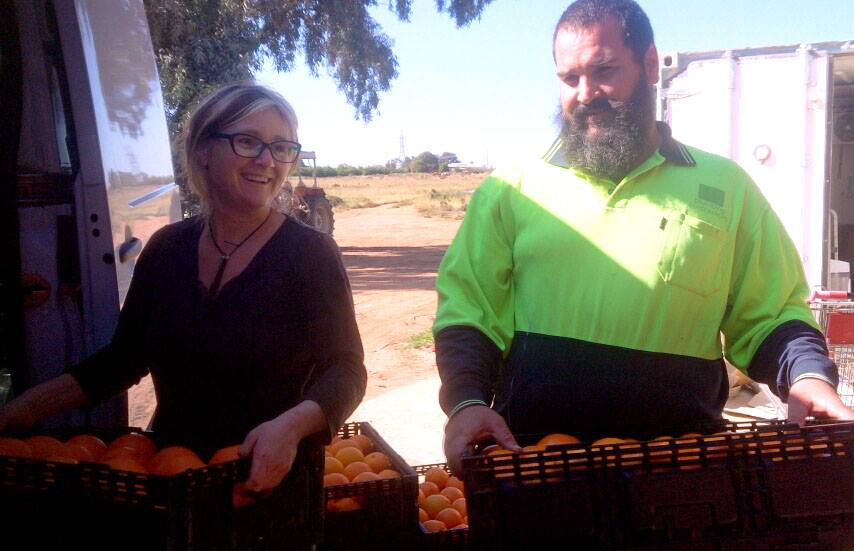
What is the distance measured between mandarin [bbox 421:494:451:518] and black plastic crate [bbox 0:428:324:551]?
1263 mm

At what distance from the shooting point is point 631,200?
239 centimetres

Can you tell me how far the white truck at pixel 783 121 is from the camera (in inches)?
264

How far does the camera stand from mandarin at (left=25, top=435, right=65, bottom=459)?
196cm

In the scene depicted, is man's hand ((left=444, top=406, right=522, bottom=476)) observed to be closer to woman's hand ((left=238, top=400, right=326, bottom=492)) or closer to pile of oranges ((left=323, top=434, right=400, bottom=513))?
woman's hand ((left=238, top=400, right=326, bottom=492))

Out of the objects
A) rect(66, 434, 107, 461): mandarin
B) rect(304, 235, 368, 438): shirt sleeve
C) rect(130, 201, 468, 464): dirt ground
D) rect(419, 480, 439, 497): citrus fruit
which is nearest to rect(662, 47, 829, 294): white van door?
rect(130, 201, 468, 464): dirt ground

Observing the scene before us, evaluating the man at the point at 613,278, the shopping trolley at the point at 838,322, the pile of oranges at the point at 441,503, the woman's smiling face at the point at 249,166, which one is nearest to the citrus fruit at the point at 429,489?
the pile of oranges at the point at 441,503

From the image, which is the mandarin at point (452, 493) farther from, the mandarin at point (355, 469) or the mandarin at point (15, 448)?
the mandarin at point (15, 448)

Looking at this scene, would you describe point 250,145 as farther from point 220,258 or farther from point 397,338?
point 397,338

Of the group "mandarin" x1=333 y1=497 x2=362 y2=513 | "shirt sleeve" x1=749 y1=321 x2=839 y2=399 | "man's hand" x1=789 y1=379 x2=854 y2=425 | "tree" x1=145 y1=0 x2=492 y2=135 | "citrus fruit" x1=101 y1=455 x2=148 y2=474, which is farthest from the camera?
"tree" x1=145 y1=0 x2=492 y2=135

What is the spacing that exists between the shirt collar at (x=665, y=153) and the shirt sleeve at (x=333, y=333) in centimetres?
68

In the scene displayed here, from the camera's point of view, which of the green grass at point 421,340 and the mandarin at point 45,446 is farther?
the green grass at point 421,340

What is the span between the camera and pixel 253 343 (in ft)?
7.48

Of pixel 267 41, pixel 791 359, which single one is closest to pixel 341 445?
pixel 791 359

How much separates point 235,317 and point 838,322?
431 cm
